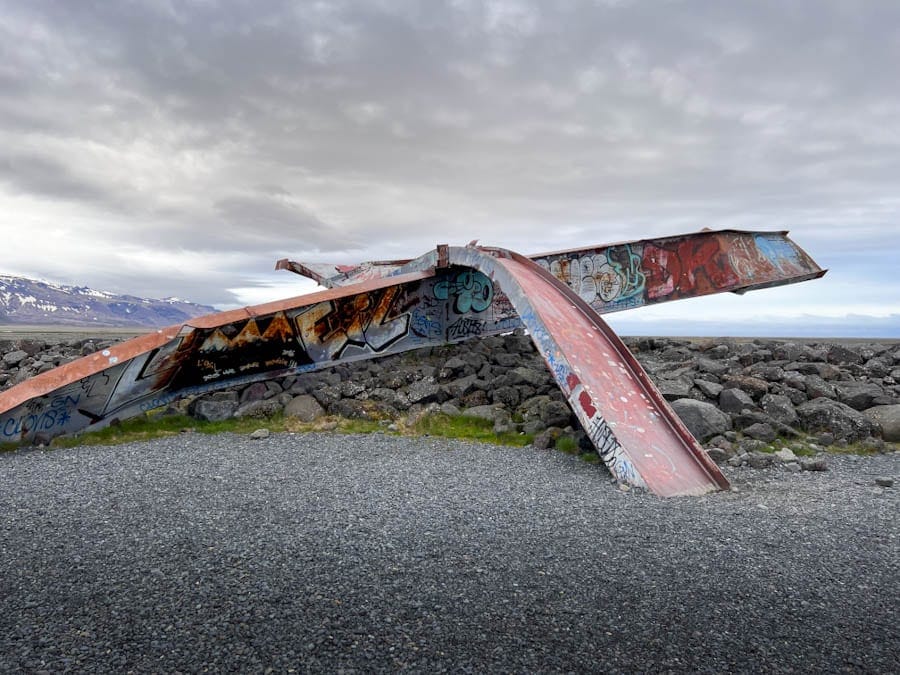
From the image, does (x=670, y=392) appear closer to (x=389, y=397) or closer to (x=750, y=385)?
(x=750, y=385)

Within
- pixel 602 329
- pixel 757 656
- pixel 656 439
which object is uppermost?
pixel 602 329

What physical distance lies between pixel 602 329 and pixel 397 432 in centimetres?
390

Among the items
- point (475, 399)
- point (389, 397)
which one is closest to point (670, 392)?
point (475, 399)

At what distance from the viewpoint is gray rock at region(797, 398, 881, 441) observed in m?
8.33

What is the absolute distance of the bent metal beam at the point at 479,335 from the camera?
7188 mm

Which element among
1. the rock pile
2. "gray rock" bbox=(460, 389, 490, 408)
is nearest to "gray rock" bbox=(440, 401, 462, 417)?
the rock pile

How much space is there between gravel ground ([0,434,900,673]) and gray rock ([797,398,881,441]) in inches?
63.8

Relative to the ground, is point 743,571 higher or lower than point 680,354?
lower

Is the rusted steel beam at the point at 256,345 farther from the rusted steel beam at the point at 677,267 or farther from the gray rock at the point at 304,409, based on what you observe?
the rusted steel beam at the point at 677,267

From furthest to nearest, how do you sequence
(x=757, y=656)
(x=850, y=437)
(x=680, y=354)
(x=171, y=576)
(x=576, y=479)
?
(x=680, y=354), (x=850, y=437), (x=576, y=479), (x=171, y=576), (x=757, y=656)

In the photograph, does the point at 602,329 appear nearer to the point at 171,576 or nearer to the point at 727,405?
the point at 727,405

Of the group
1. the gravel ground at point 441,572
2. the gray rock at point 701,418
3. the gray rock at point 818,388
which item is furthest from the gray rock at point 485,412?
the gray rock at point 818,388

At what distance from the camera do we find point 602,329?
30.3ft

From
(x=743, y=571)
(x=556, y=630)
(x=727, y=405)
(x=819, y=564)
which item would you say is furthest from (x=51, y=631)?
(x=727, y=405)
